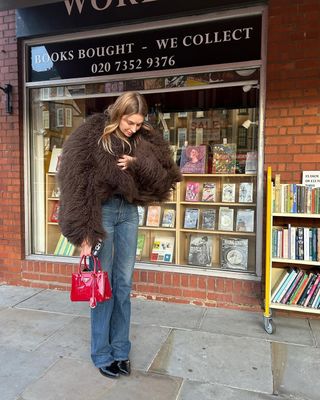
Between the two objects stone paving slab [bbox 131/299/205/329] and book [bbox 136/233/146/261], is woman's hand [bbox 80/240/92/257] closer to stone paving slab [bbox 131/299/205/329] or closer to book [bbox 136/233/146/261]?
stone paving slab [bbox 131/299/205/329]

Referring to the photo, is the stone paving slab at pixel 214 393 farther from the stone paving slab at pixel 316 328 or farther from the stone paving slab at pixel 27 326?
the stone paving slab at pixel 27 326

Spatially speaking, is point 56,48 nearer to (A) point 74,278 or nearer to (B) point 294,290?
(A) point 74,278

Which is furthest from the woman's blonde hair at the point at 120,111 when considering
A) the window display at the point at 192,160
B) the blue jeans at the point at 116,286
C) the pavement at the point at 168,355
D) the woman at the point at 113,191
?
the window display at the point at 192,160

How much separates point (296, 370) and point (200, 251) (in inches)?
71.1

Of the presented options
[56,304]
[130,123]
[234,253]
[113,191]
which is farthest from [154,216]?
[130,123]

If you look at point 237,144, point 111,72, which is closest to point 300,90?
point 237,144

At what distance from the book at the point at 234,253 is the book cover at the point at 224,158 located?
0.77 meters

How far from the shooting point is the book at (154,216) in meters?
4.69

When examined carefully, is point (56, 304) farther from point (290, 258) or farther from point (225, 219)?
point (290, 258)

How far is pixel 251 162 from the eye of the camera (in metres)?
4.14

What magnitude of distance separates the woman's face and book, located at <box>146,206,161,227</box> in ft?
7.23

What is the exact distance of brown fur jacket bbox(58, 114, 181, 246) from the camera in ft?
7.95

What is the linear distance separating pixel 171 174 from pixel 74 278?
97 centimetres

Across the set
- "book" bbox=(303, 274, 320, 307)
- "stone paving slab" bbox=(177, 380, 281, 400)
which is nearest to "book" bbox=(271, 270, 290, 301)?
"book" bbox=(303, 274, 320, 307)
